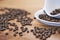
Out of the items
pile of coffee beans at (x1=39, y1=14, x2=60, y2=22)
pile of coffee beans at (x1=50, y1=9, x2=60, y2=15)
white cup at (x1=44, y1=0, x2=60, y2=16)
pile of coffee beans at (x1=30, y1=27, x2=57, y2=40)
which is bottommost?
pile of coffee beans at (x1=30, y1=27, x2=57, y2=40)

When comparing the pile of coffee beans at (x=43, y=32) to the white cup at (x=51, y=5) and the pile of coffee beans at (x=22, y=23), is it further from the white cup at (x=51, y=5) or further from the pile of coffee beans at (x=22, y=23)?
the white cup at (x=51, y=5)

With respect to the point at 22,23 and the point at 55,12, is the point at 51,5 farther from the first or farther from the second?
the point at 22,23

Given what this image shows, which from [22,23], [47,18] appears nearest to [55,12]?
[47,18]

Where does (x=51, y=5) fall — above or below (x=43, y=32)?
above

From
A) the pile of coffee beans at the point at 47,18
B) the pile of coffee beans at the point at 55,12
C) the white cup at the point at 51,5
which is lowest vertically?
the pile of coffee beans at the point at 47,18

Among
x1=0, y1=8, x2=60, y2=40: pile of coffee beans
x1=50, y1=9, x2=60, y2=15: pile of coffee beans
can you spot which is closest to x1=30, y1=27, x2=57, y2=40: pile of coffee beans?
x1=0, y1=8, x2=60, y2=40: pile of coffee beans

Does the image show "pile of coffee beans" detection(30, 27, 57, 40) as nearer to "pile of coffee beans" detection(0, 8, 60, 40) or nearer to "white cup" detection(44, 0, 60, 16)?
"pile of coffee beans" detection(0, 8, 60, 40)

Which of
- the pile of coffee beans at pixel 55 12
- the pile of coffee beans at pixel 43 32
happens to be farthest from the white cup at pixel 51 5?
the pile of coffee beans at pixel 43 32

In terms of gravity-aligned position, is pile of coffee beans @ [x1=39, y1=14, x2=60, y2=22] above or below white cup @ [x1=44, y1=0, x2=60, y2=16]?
below

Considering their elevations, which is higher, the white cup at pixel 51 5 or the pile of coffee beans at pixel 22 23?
the white cup at pixel 51 5

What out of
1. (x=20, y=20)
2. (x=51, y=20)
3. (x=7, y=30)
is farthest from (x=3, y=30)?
(x=51, y=20)

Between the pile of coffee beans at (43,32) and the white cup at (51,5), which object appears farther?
the white cup at (51,5)
